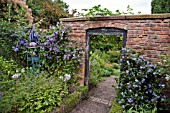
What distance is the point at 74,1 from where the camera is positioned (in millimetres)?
11422

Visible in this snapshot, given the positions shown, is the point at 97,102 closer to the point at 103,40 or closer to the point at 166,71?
the point at 166,71

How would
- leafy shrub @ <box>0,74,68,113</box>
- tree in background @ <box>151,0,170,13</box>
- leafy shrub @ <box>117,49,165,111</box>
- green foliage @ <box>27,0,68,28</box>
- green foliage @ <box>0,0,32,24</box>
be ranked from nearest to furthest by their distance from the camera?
leafy shrub @ <box>0,74,68,113</box> < leafy shrub @ <box>117,49,165,111</box> < green foliage @ <box>0,0,32,24</box> < tree in background @ <box>151,0,170,13</box> < green foliage @ <box>27,0,68,28</box>

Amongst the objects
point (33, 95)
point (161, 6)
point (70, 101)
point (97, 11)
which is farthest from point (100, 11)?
point (161, 6)

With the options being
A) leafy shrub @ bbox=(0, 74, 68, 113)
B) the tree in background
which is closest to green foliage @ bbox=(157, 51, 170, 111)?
leafy shrub @ bbox=(0, 74, 68, 113)

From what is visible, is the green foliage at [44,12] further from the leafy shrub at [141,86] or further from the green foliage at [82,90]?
the leafy shrub at [141,86]

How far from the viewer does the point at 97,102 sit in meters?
3.93

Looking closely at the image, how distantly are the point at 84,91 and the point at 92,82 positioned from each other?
104 cm

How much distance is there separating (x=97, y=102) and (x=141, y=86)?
151 cm

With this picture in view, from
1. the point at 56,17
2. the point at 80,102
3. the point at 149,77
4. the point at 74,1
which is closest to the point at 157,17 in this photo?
the point at 149,77

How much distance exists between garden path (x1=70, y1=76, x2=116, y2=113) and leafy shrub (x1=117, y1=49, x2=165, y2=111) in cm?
85

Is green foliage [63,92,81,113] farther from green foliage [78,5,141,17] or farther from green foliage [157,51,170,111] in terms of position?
green foliage [78,5,141,17]

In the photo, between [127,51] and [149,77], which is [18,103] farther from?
[149,77]

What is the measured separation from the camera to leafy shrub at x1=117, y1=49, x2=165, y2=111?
108 inches

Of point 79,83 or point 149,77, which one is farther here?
point 79,83
